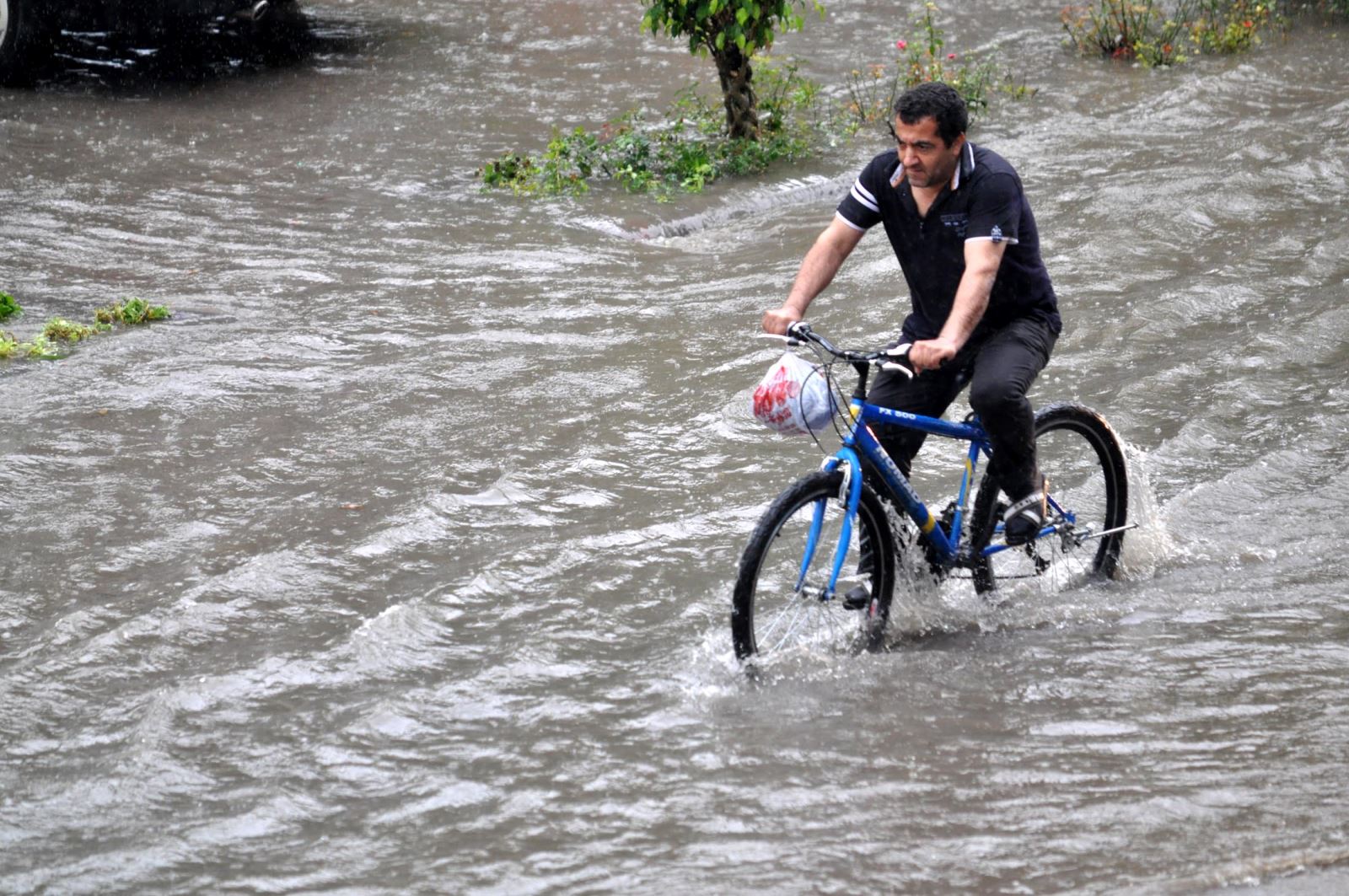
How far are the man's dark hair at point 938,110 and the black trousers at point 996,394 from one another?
759 mm

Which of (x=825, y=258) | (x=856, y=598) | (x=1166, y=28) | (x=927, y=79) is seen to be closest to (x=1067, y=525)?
(x=856, y=598)

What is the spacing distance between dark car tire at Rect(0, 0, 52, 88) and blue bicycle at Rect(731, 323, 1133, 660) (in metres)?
12.2

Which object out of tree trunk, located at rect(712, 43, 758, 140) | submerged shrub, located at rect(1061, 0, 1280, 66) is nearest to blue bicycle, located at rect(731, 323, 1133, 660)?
Result: tree trunk, located at rect(712, 43, 758, 140)

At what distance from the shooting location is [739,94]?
12.1 m

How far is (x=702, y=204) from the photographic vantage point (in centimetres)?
1105

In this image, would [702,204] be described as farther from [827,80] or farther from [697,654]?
[697,654]

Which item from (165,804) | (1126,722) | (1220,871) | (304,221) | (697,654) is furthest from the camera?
(304,221)

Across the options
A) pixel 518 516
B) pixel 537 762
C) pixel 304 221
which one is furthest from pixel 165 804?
pixel 304 221

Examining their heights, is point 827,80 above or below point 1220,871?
above

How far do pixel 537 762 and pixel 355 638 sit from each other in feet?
3.55

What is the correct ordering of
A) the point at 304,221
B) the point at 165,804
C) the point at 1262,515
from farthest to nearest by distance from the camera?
the point at 304,221 → the point at 1262,515 → the point at 165,804

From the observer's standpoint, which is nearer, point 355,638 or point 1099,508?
point 355,638

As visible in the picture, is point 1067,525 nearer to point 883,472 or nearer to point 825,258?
point 883,472

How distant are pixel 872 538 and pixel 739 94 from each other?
25.5 feet
